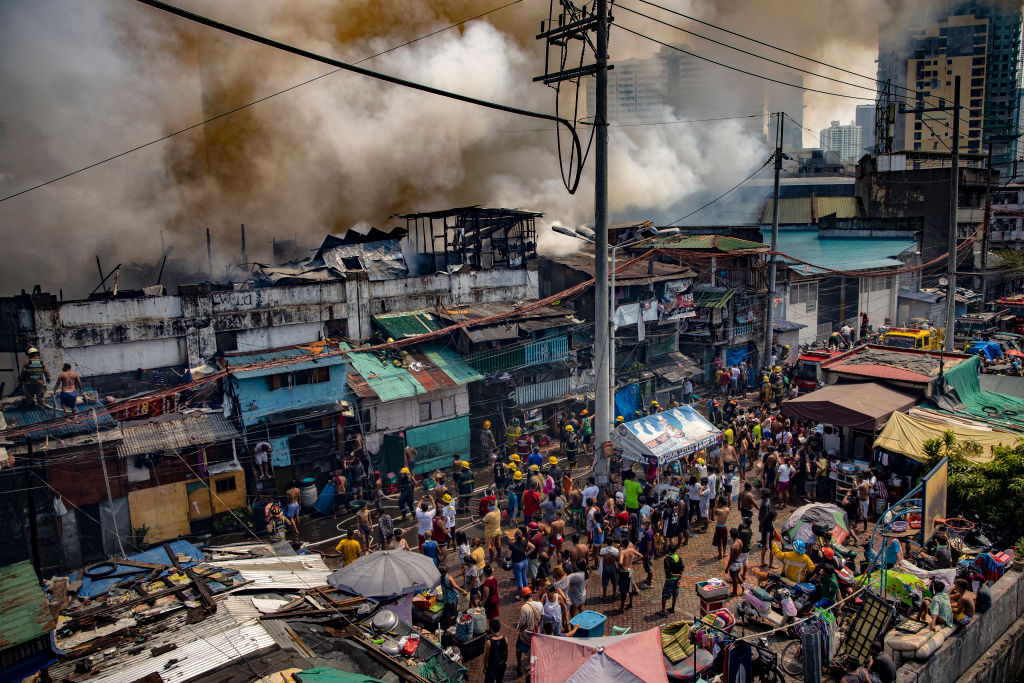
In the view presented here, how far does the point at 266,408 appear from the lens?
17406 millimetres

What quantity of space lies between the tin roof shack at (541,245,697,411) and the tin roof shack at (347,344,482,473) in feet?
16.8

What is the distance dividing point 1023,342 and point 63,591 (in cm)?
3380

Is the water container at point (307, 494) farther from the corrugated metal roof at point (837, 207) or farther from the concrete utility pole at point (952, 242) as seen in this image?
the corrugated metal roof at point (837, 207)

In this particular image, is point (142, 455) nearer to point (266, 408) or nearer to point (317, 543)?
point (266, 408)

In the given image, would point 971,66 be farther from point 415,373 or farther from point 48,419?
point 48,419

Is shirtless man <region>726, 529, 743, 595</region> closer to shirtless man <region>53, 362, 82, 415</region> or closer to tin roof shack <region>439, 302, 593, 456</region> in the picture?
tin roof shack <region>439, 302, 593, 456</region>

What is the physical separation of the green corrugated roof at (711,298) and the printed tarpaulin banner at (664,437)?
10.6 metres

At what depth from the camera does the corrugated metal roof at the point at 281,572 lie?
954cm

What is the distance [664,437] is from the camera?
51.5ft

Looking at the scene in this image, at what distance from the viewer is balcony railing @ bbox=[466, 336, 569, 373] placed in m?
21.0

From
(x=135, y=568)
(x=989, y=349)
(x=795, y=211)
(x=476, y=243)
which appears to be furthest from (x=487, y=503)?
(x=795, y=211)

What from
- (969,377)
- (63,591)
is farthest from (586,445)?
(63,591)

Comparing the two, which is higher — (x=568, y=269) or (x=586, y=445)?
(x=568, y=269)

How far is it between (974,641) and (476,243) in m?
20.1
